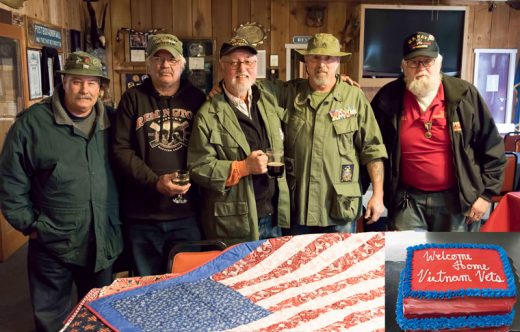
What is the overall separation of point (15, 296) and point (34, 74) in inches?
79.4

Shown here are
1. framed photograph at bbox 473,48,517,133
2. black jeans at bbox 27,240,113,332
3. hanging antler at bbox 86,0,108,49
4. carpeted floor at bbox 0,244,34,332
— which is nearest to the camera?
black jeans at bbox 27,240,113,332

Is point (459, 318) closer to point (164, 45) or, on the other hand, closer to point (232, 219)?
point (232, 219)

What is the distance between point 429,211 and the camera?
2562 millimetres

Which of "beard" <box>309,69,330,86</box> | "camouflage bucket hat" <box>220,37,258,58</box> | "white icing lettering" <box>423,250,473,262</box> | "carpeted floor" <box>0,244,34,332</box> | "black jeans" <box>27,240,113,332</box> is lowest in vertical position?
"carpeted floor" <box>0,244,34,332</box>

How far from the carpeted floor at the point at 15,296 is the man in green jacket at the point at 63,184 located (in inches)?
25.2

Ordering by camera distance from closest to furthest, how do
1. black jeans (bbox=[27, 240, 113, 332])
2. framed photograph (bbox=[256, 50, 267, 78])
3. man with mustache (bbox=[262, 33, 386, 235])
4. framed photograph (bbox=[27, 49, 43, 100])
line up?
black jeans (bbox=[27, 240, 113, 332]) → man with mustache (bbox=[262, 33, 386, 235]) → framed photograph (bbox=[27, 49, 43, 100]) → framed photograph (bbox=[256, 50, 267, 78])

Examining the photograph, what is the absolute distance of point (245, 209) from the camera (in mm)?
2344

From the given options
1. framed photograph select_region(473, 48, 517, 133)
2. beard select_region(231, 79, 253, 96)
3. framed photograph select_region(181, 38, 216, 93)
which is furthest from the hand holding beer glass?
framed photograph select_region(473, 48, 517, 133)

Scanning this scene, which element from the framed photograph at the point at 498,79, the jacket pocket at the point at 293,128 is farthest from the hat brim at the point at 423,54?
the framed photograph at the point at 498,79

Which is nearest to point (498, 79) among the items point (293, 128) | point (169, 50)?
point (293, 128)

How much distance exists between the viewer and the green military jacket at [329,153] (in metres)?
2.47

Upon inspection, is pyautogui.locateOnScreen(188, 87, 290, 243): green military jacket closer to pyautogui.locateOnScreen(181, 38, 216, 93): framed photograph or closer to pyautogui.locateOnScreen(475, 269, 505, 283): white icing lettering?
pyautogui.locateOnScreen(475, 269, 505, 283): white icing lettering

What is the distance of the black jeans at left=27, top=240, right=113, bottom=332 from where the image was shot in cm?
237

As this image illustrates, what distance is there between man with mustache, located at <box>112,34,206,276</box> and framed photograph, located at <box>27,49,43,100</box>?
234 centimetres
